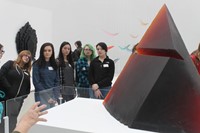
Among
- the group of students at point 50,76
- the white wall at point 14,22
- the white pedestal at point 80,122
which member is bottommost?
the white pedestal at point 80,122

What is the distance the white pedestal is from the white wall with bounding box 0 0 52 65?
3.38 m

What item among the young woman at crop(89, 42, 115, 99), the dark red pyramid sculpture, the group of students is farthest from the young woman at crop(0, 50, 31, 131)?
the dark red pyramid sculpture

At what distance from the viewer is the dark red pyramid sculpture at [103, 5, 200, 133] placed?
1503 mm

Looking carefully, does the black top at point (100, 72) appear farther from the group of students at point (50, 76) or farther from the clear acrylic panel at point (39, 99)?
the clear acrylic panel at point (39, 99)

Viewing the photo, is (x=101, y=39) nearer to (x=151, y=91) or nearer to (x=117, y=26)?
(x=117, y=26)

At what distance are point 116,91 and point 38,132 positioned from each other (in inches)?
26.0

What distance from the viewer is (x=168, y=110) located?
4.96ft

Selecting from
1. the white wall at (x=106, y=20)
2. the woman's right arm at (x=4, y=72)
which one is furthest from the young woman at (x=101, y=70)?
the white wall at (x=106, y=20)

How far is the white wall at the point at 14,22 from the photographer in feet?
17.9

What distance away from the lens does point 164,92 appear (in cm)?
153

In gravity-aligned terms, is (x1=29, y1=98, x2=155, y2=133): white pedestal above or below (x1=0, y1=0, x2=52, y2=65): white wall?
below

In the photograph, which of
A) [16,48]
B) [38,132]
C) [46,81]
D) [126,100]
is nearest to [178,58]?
[126,100]

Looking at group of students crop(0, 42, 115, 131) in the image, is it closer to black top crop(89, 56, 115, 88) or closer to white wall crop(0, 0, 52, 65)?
black top crop(89, 56, 115, 88)

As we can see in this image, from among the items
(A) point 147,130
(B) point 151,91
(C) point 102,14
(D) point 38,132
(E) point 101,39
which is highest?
(C) point 102,14
